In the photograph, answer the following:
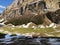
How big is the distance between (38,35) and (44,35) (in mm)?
3752

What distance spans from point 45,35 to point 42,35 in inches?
71.3

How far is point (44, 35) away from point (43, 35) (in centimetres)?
67

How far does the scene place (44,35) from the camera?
12706 centimetres

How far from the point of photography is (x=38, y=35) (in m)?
128

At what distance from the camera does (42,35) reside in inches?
5010

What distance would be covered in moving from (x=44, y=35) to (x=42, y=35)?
3.96 feet

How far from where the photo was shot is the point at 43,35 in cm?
12681

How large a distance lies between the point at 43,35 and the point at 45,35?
1.33 metres
